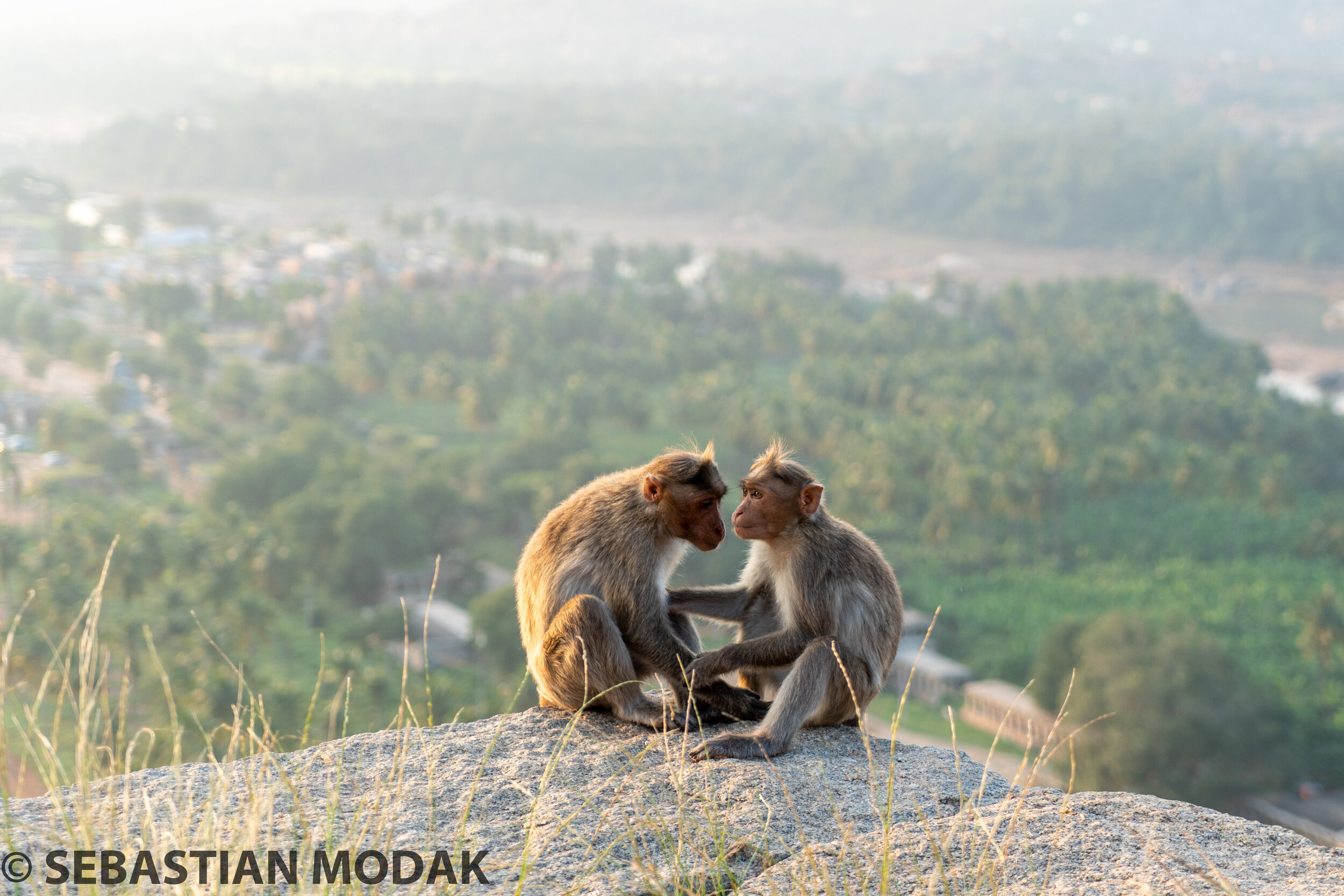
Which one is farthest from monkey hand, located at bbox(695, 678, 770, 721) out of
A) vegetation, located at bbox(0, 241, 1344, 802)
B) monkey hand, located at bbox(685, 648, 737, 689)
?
vegetation, located at bbox(0, 241, 1344, 802)

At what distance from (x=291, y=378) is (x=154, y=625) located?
2468 cm

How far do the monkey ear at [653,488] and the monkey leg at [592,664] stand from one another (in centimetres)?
47

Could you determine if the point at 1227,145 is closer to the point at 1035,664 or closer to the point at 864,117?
the point at 864,117

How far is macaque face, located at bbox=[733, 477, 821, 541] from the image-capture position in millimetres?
4941

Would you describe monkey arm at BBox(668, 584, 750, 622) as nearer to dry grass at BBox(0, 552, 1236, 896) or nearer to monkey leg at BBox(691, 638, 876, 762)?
monkey leg at BBox(691, 638, 876, 762)

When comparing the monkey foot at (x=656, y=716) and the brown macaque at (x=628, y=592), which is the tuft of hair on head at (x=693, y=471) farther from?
the monkey foot at (x=656, y=716)

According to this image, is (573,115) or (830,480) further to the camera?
(573,115)

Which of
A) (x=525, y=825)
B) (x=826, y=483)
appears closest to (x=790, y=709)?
(x=525, y=825)

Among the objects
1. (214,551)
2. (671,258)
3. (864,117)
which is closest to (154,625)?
(214,551)

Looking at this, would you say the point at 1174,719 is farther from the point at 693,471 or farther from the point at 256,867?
the point at 256,867

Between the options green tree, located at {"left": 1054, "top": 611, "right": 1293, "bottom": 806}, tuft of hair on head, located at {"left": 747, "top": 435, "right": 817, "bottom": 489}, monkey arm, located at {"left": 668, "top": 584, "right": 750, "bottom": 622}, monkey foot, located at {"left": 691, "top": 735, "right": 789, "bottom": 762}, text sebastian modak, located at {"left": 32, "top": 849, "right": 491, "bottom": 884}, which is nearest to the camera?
text sebastian modak, located at {"left": 32, "top": 849, "right": 491, "bottom": 884}

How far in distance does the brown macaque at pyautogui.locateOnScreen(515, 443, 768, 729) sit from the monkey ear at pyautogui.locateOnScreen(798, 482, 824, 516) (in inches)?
13.2

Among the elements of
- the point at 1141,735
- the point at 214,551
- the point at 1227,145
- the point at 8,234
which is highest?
the point at 1227,145

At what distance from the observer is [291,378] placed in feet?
191
